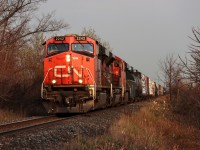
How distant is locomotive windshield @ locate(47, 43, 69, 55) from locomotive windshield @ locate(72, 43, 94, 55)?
40 cm

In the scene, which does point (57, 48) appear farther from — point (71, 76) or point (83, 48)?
point (71, 76)

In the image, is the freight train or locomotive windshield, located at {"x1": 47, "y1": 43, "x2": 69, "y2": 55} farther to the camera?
locomotive windshield, located at {"x1": 47, "y1": 43, "x2": 69, "y2": 55}

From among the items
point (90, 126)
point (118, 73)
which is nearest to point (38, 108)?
point (118, 73)

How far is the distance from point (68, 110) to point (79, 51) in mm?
3028

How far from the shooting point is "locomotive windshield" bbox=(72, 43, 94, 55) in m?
17.1

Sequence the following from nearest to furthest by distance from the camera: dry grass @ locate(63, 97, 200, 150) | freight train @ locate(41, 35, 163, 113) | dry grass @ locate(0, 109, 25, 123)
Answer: dry grass @ locate(63, 97, 200, 150) → freight train @ locate(41, 35, 163, 113) → dry grass @ locate(0, 109, 25, 123)

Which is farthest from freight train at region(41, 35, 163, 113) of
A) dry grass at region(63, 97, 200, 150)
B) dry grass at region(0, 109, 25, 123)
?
dry grass at region(63, 97, 200, 150)

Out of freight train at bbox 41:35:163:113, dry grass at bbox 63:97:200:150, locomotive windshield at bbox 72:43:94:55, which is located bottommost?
dry grass at bbox 63:97:200:150

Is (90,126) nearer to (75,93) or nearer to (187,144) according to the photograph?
(187,144)

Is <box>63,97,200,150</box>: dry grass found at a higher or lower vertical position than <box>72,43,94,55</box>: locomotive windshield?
lower

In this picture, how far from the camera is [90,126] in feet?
38.2

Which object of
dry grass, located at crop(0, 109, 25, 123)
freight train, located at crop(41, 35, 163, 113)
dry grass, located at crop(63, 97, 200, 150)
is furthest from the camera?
dry grass, located at crop(0, 109, 25, 123)

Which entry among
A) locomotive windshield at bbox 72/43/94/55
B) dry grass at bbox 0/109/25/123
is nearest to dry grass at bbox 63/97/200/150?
locomotive windshield at bbox 72/43/94/55

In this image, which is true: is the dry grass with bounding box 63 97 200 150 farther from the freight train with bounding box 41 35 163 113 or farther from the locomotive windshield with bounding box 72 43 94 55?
the locomotive windshield with bounding box 72 43 94 55
